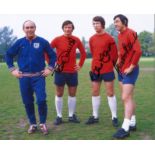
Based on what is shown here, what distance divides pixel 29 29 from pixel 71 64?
130cm

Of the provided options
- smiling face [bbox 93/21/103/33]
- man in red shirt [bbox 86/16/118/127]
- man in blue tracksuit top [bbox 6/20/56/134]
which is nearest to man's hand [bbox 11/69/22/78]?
man in blue tracksuit top [bbox 6/20/56/134]

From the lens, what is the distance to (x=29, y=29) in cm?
655

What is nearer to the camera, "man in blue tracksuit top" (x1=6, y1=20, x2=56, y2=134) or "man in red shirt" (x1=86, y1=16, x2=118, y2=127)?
"man in blue tracksuit top" (x1=6, y1=20, x2=56, y2=134)

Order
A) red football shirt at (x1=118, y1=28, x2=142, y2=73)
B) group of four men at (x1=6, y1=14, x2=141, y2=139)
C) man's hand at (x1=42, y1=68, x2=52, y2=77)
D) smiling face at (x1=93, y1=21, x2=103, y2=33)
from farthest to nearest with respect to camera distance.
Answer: smiling face at (x1=93, y1=21, x2=103, y2=33), man's hand at (x1=42, y1=68, x2=52, y2=77), group of four men at (x1=6, y1=14, x2=141, y2=139), red football shirt at (x1=118, y1=28, x2=142, y2=73)

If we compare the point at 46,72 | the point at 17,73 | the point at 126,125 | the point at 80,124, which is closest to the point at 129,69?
the point at 126,125

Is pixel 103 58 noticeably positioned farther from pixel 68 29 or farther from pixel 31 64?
pixel 31 64

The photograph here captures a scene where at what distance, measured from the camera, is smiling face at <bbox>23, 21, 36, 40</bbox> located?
21.5ft

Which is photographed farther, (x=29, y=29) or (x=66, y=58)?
(x=66, y=58)

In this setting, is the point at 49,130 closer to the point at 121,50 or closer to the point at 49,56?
the point at 49,56

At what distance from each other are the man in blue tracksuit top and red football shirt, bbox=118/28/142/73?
4.03 ft

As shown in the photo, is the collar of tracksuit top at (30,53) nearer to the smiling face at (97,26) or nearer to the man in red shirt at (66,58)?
the man in red shirt at (66,58)

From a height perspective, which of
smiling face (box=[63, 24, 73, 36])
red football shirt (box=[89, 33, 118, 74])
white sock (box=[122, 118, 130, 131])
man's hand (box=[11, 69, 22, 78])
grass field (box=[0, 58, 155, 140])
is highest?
smiling face (box=[63, 24, 73, 36])

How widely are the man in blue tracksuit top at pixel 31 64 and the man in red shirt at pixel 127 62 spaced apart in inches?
49.8

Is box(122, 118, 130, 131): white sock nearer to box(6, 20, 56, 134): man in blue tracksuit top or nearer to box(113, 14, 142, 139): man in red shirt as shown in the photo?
box(113, 14, 142, 139): man in red shirt
